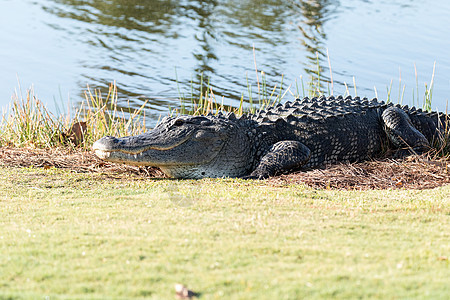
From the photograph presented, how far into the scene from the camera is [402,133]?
6504 millimetres

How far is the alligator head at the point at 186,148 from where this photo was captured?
532cm

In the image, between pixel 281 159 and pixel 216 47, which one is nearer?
pixel 281 159

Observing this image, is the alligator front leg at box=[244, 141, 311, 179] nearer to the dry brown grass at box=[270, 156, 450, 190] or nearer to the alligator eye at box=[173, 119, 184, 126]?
the dry brown grass at box=[270, 156, 450, 190]

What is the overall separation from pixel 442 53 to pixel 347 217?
12.0 meters

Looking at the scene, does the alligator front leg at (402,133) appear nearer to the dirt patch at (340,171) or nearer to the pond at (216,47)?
the dirt patch at (340,171)

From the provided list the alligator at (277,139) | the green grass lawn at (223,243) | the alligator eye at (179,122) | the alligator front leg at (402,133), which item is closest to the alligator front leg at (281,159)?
the alligator at (277,139)

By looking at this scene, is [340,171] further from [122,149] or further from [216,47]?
[216,47]

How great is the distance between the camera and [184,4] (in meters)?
19.6

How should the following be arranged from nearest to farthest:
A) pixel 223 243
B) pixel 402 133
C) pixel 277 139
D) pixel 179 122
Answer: pixel 223 243, pixel 179 122, pixel 277 139, pixel 402 133

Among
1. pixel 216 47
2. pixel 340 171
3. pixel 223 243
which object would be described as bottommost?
pixel 216 47

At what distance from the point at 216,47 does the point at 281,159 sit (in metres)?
10.2

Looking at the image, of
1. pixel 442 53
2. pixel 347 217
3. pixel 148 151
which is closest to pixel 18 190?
pixel 148 151

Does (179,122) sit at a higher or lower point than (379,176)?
higher

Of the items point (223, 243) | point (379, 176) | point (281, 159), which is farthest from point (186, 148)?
point (223, 243)
